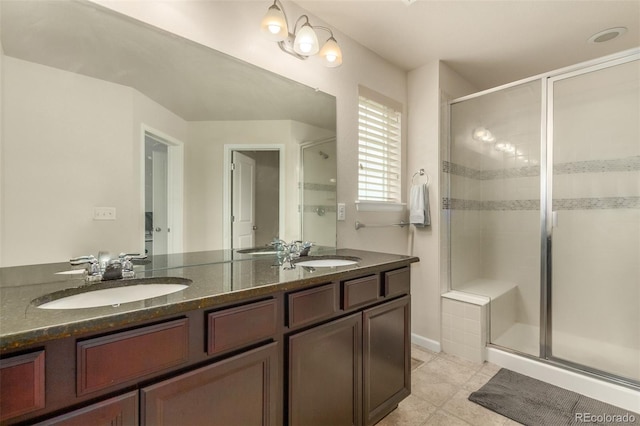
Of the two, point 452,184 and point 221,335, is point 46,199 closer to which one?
point 221,335

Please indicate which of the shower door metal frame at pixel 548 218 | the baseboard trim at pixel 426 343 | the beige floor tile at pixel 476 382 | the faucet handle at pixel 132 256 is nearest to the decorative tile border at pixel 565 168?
the shower door metal frame at pixel 548 218

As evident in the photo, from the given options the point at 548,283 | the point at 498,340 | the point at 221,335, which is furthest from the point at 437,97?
the point at 221,335

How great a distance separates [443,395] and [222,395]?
60.6 inches

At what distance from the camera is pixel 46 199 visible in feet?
3.46

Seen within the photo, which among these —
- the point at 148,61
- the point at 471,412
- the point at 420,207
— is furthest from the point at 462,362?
the point at 148,61

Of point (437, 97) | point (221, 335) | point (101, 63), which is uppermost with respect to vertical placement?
point (437, 97)

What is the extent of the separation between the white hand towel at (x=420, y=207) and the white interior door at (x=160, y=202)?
1883mm

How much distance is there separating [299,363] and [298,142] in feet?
4.14

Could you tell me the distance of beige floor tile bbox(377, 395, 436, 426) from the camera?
5.35ft

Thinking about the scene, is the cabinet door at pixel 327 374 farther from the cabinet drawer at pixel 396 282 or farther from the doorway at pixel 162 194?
the doorway at pixel 162 194

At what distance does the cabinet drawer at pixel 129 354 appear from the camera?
695 mm

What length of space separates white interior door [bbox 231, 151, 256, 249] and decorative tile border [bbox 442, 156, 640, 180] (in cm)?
172

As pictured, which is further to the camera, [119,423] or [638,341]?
[638,341]

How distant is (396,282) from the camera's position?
1.60 meters
